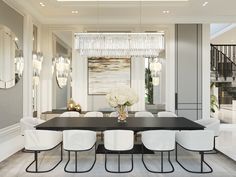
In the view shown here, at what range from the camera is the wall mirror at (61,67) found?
767cm

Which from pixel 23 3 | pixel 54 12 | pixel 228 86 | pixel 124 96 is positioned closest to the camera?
pixel 124 96

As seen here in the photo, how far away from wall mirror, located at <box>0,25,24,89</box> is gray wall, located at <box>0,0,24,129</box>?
146 mm

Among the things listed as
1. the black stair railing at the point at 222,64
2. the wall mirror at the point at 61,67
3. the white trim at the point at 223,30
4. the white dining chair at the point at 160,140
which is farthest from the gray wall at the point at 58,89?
the black stair railing at the point at 222,64

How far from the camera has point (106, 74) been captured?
301 inches

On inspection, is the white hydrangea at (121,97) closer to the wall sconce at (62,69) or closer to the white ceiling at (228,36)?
the wall sconce at (62,69)

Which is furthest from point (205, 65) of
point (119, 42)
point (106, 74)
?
point (119, 42)

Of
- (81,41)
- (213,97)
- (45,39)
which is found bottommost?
(213,97)

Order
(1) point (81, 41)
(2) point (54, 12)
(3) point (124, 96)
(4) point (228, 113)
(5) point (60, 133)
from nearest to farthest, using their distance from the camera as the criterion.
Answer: (5) point (60, 133) < (3) point (124, 96) < (1) point (81, 41) < (2) point (54, 12) < (4) point (228, 113)

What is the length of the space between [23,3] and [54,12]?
1.08 metres

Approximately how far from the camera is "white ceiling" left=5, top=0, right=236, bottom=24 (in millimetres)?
6129

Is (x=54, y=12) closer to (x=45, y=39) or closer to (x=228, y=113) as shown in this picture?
(x=45, y=39)

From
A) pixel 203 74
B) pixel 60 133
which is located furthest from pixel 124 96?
pixel 203 74

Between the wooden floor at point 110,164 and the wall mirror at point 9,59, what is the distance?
4.95ft

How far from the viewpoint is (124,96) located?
4883 millimetres
